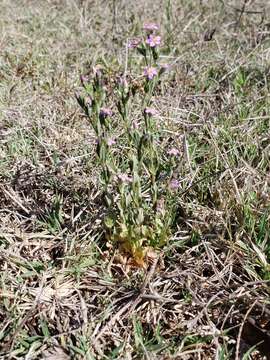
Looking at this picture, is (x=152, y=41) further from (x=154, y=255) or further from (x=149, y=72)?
(x=154, y=255)

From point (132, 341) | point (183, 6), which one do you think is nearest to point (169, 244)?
point (132, 341)

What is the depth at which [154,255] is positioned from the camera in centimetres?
164

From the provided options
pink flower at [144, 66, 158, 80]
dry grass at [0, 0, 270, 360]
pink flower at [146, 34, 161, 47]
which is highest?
pink flower at [146, 34, 161, 47]

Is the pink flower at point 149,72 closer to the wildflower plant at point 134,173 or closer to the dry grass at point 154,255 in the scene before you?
the wildflower plant at point 134,173

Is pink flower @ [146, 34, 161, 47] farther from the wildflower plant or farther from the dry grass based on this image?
the dry grass

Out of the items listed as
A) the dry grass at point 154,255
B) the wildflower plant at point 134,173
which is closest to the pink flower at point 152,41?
the wildflower plant at point 134,173

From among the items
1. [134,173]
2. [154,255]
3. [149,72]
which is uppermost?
[149,72]

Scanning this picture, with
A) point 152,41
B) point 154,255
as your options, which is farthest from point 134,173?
point 152,41

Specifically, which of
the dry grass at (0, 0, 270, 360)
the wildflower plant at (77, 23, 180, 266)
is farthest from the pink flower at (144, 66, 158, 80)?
the dry grass at (0, 0, 270, 360)

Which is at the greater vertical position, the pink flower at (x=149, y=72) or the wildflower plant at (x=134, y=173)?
the pink flower at (x=149, y=72)

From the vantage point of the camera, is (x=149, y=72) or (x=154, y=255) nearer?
(x=149, y=72)

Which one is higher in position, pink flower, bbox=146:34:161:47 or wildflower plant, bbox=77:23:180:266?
pink flower, bbox=146:34:161:47

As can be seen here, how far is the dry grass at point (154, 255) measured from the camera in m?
1.45

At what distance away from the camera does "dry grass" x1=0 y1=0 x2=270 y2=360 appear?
4.76 feet
